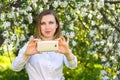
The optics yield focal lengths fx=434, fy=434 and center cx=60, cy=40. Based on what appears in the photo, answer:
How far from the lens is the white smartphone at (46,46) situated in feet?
10.1

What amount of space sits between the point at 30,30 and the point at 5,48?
0.70 m

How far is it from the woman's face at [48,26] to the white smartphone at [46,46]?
0.21 meters

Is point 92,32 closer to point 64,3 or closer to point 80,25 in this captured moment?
point 80,25

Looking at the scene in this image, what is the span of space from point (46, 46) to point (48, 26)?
26 cm

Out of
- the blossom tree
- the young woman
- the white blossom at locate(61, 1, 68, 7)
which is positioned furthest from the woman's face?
the white blossom at locate(61, 1, 68, 7)

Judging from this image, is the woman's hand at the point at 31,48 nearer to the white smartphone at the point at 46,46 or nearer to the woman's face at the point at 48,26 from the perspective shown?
the white smartphone at the point at 46,46

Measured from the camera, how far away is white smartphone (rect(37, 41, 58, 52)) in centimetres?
307

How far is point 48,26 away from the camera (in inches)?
130

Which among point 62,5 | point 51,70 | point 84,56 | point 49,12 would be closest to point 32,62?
point 51,70

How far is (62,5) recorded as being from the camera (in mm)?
4828

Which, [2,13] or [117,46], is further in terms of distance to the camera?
[117,46]

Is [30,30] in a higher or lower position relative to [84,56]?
higher

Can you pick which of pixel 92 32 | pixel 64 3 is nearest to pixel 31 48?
pixel 64 3

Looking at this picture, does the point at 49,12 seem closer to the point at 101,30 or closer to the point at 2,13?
the point at 2,13
